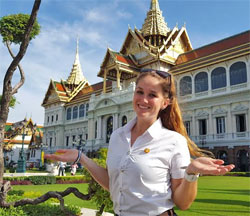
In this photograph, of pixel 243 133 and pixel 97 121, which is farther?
pixel 97 121

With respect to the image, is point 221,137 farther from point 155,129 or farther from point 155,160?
point 155,160

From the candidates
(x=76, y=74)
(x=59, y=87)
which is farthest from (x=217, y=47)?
(x=76, y=74)

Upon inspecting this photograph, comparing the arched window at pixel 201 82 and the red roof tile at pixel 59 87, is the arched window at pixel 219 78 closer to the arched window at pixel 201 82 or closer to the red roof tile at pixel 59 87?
the arched window at pixel 201 82

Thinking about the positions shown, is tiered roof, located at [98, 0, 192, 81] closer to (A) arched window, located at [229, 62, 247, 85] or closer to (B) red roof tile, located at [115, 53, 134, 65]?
(B) red roof tile, located at [115, 53, 134, 65]

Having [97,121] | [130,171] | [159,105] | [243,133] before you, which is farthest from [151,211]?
[97,121]

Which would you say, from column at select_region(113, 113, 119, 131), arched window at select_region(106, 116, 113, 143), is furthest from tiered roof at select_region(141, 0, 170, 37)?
arched window at select_region(106, 116, 113, 143)

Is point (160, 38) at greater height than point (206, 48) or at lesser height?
greater

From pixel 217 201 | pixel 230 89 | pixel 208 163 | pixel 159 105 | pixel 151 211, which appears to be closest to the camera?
pixel 208 163

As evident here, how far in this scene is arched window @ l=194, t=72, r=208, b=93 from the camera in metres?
24.6

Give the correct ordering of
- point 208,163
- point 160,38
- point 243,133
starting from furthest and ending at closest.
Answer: point 160,38, point 243,133, point 208,163

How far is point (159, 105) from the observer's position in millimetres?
1789

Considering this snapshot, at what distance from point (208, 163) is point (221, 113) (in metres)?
23.0

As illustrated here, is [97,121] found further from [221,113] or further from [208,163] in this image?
[208,163]

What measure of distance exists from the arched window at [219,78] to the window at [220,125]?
2921 millimetres
